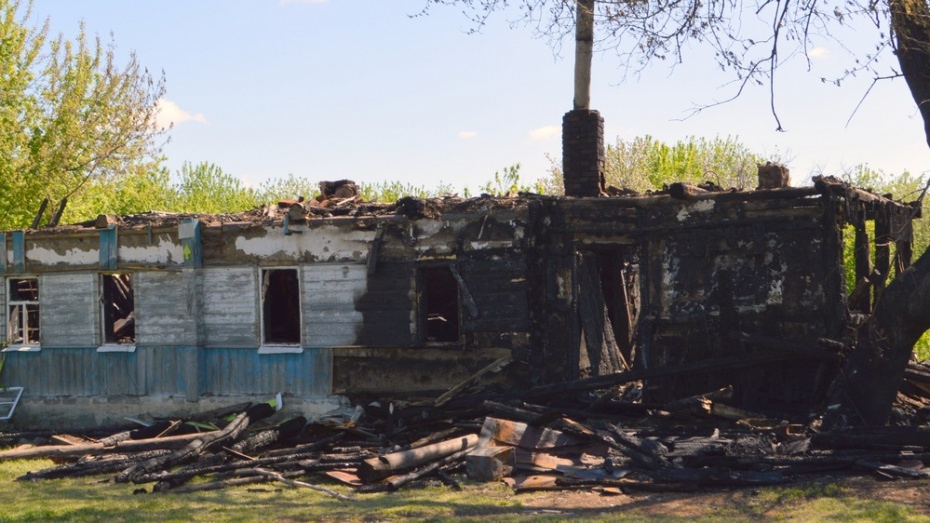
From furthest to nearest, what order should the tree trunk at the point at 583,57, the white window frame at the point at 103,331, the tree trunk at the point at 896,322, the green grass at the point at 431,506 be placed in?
the white window frame at the point at 103,331, the tree trunk at the point at 583,57, the tree trunk at the point at 896,322, the green grass at the point at 431,506

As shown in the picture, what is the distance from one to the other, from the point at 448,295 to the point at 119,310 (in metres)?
6.55

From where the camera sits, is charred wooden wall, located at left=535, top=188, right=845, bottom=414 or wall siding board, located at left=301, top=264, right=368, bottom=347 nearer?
charred wooden wall, located at left=535, top=188, right=845, bottom=414

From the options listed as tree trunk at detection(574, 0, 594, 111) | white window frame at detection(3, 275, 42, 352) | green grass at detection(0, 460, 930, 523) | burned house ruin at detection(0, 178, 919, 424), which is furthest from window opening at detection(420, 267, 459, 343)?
white window frame at detection(3, 275, 42, 352)

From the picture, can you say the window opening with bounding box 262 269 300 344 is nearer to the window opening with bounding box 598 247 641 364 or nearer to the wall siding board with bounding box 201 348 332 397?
the wall siding board with bounding box 201 348 332 397

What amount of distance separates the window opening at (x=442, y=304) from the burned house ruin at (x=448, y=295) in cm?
6

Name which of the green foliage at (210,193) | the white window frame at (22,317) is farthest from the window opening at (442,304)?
the green foliage at (210,193)

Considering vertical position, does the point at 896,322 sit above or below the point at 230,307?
below

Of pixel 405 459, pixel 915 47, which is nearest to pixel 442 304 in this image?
pixel 405 459

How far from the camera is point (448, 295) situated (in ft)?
63.3

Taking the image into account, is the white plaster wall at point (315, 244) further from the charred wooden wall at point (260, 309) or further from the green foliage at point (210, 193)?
the green foliage at point (210, 193)

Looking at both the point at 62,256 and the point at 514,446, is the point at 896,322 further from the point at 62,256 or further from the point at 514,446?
the point at 62,256

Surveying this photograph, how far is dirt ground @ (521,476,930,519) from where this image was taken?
404 inches

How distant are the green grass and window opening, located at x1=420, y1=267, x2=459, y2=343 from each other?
6626 millimetres

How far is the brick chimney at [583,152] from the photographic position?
16359mm
